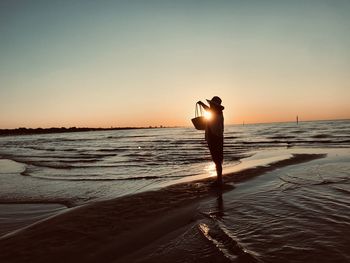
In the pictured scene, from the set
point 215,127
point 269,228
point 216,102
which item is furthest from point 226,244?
point 216,102

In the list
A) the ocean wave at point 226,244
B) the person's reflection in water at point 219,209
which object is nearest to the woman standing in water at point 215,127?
A: the person's reflection in water at point 219,209

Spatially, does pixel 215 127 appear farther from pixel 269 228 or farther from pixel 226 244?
pixel 226 244

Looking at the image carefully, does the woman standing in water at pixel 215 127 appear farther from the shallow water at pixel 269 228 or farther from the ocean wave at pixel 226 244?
the ocean wave at pixel 226 244

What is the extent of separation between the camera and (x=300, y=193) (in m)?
7.10

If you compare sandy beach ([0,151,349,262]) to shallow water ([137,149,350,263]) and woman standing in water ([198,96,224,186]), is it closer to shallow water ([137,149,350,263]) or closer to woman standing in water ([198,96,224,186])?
shallow water ([137,149,350,263])

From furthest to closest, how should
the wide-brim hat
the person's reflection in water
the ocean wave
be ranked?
the wide-brim hat → the person's reflection in water → the ocean wave

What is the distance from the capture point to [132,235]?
4.88 m

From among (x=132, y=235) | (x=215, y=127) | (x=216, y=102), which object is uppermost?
(x=216, y=102)

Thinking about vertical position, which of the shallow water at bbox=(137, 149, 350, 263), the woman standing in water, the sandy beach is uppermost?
the woman standing in water

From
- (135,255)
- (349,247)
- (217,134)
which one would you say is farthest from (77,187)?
(349,247)

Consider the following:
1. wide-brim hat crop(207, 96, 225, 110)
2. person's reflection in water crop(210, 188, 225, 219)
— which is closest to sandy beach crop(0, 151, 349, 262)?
person's reflection in water crop(210, 188, 225, 219)

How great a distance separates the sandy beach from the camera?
4.04m

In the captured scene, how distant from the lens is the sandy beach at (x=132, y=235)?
404 cm

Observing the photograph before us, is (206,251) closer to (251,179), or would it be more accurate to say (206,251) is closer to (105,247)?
(105,247)
